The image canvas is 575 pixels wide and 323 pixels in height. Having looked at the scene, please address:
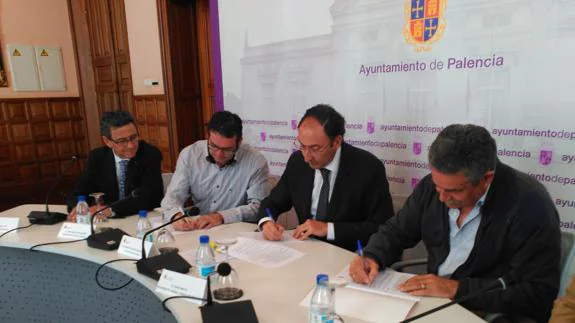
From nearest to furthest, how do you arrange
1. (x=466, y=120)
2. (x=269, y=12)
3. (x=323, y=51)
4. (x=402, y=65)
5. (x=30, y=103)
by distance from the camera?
1. (x=466, y=120)
2. (x=402, y=65)
3. (x=323, y=51)
4. (x=269, y=12)
5. (x=30, y=103)

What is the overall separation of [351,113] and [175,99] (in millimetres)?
2730

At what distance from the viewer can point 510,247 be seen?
135 centimetres

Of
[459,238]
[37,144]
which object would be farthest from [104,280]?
[37,144]

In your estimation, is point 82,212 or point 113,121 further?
point 113,121

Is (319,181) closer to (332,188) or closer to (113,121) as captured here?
(332,188)

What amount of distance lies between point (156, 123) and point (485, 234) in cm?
446

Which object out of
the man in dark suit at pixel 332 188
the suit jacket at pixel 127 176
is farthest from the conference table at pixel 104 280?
the suit jacket at pixel 127 176

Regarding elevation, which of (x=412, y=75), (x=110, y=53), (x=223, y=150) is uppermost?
(x=110, y=53)

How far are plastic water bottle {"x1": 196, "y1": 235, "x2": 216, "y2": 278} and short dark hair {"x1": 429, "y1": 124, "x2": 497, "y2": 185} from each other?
34.0 inches

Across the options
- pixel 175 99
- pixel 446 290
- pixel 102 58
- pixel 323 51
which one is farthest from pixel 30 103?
pixel 446 290

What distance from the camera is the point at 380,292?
4.14ft

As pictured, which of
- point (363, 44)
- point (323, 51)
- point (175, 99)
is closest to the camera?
point (363, 44)

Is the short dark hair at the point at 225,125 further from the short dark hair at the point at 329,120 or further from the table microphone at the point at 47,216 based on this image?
the table microphone at the point at 47,216

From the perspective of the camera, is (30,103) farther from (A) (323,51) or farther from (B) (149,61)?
(A) (323,51)
